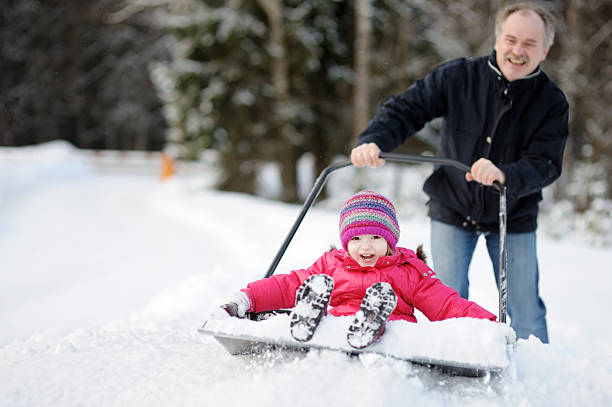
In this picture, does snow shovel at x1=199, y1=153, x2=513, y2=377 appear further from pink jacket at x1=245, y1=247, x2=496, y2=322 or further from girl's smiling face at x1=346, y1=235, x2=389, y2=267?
girl's smiling face at x1=346, y1=235, x2=389, y2=267

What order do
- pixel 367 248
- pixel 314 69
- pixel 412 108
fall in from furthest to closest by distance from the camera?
pixel 314 69 < pixel 412 108 < pixel 367 248

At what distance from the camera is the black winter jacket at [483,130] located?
8.68 ft

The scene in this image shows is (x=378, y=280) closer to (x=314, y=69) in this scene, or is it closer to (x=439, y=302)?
(x=439, y=302)

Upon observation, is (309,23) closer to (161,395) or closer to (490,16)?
(490,16)

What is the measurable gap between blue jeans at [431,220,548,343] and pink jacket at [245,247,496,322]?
0.54 m

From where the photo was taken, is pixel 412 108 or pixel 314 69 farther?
pixel 314 69

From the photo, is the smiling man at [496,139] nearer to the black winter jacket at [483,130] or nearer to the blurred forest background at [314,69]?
the black winter jacket at [483,130]

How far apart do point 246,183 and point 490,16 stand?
21.6 feet

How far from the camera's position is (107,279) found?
6.05m

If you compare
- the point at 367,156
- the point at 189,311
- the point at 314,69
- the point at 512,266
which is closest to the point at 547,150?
the point at 512,266

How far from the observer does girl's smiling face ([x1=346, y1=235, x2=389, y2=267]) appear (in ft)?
7.86

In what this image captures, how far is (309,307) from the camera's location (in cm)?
196

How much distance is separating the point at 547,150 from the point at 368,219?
0.92 m

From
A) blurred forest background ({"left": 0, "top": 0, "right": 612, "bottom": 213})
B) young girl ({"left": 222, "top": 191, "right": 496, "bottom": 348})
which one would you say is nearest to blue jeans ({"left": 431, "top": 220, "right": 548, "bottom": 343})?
young girl ({"left": 222, "top": 191, "right": 496, "bottom": 348})
